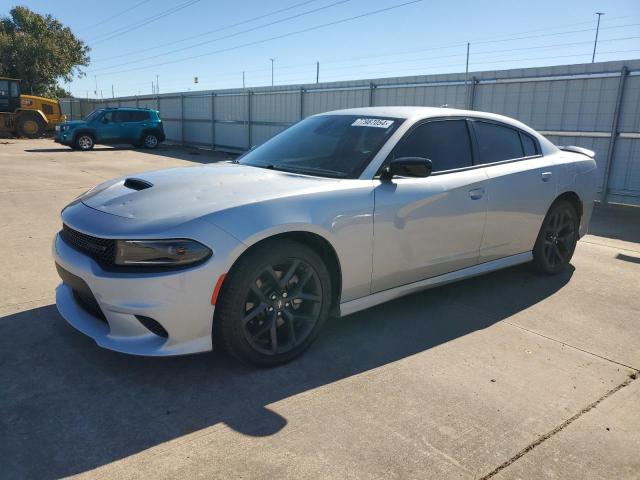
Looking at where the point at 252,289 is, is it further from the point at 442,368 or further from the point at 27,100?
the point at 27,100

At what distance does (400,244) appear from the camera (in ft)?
11.8

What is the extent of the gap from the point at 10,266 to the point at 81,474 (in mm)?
3317

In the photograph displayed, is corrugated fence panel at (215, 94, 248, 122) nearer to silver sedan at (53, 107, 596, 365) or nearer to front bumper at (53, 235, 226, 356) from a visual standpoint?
silver sedan at (53, 107, 596, 365)

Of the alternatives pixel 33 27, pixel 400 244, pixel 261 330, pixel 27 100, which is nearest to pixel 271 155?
pixel 400 244

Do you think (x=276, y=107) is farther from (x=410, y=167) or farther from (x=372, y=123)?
(x=410, y=167)

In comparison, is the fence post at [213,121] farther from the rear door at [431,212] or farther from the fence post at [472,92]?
the rear door at [431,212]

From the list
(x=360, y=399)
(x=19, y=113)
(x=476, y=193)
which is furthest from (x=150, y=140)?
(x=360, y=399)

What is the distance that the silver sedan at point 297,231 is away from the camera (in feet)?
9.02

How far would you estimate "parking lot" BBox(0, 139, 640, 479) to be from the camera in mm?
2338

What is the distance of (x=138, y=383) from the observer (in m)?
2.92

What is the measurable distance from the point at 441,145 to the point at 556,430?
2.22 meters

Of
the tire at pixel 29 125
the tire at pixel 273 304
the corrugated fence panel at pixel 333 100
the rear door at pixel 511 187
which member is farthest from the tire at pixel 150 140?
the tire at pixel 273 304

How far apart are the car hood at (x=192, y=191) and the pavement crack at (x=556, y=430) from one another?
5.87ft

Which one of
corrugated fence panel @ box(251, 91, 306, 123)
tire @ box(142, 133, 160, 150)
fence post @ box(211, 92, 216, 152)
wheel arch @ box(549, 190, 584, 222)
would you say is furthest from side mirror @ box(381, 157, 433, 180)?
tire @ box(142, 133, 160, 150)
